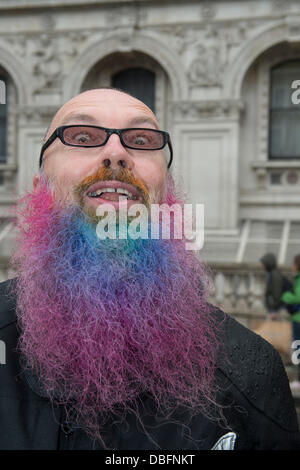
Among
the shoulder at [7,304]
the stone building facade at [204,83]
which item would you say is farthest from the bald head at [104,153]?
the stone building facade at [204,83]

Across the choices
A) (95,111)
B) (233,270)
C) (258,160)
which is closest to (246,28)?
(258,160)

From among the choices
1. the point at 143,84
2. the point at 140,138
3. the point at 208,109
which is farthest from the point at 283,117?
the point at 140,138

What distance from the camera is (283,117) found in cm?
1132

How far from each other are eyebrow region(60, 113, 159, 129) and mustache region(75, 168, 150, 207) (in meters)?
0.21

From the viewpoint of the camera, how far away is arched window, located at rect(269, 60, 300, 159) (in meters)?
11.2

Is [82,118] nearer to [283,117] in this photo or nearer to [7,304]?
[7,304]

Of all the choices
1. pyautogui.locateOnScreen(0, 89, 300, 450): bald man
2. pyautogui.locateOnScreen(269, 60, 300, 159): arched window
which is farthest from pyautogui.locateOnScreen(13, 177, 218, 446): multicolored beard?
pyautogui.locateOnScreen(269, 60, 300, 159): arched window

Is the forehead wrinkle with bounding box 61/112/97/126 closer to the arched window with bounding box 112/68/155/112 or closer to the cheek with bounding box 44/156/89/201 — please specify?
the cheek with bounding box 44/156/89/201

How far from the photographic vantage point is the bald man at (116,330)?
135 centimetres

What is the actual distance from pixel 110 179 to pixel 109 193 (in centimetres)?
5

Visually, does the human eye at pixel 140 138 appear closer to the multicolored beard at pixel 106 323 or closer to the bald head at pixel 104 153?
the bald head at pixel 104 153
